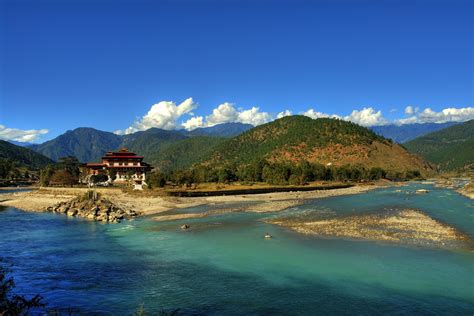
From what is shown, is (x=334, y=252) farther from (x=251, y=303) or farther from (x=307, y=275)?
(x=251, y=303)

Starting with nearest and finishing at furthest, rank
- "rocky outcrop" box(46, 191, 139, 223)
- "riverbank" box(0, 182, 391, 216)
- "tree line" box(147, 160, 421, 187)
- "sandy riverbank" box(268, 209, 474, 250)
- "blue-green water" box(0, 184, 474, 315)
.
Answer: "blue-green water" box(0, 184, 474, 315), "sandy riverbank" box(268, 209, 474, 250), "rocky outcrop" box(46, 191, 139, 223), "riverbank" box(0, 182, 391, 216), "tree line" box(147, 160, 421, 187)

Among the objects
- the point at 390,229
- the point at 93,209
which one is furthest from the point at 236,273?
the point at 93,209

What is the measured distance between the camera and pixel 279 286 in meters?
29.9

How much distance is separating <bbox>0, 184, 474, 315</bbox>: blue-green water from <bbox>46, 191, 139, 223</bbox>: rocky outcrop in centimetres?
1372

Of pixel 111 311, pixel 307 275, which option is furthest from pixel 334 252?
pixel 111 311

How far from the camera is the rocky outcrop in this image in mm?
67625

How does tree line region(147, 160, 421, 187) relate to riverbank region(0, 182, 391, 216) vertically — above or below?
above

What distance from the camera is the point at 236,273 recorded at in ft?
109

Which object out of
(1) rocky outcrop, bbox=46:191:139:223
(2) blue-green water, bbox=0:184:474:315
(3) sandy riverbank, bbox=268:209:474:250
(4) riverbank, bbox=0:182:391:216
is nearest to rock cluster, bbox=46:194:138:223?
(1) rocky outcrop, bbox=46:191:139:223

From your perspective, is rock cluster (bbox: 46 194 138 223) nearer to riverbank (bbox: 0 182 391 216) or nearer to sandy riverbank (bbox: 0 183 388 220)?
riverbank (bbox: 0 182 391 216)

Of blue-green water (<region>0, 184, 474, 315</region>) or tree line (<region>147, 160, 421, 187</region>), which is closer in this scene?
blue-green water (<region>0, 184, 474, 315</region>)

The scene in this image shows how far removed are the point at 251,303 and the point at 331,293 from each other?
594cm

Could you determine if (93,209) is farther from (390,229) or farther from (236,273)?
(390,229)

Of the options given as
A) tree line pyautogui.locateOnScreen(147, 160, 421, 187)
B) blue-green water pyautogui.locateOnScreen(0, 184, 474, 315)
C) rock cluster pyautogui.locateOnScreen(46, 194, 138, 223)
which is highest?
tree line pyautogui.locateOnScreen(147, 160, 421, 187)
